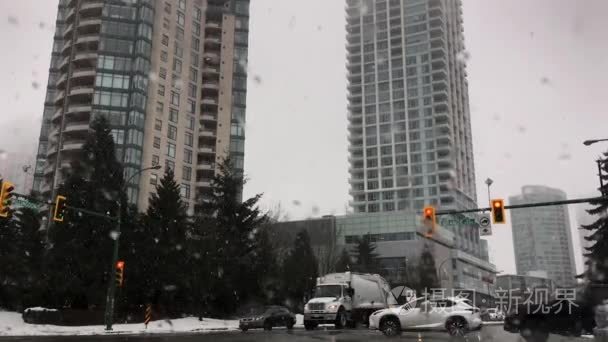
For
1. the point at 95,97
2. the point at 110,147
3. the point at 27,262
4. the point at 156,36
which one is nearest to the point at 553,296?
the point at 110,147

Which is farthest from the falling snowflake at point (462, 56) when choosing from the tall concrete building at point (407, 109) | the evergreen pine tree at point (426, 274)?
the evergreen pine tree at point (426, 274)

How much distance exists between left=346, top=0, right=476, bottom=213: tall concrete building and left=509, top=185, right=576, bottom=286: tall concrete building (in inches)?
656

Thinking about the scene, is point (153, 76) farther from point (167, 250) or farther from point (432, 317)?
point (432, 317)

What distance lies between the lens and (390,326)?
20531 mm

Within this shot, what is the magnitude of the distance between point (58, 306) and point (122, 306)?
135 inches

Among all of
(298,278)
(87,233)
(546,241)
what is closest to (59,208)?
(87,233)

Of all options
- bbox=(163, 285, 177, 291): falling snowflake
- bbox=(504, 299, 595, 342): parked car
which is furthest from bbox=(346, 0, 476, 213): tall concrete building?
bbox=(504, 299, 595, 342): parked car

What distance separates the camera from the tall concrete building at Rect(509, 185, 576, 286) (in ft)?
521

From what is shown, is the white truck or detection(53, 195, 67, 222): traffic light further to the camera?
the white truck

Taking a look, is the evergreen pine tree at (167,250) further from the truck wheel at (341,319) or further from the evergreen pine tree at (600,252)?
the evergreen pine tree at (600,252)

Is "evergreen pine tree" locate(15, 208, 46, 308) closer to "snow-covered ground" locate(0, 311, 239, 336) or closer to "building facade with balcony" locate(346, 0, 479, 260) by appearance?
"snow-covered ground" locate(0, 311, 239, 336)

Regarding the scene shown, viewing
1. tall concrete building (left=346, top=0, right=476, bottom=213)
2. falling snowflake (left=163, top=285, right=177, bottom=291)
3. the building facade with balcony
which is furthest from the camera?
tall concrete building (left=346, top=0, right=476, bottom=213)

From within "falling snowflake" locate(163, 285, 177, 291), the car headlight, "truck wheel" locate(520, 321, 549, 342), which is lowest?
"truck wheel" locate(520, 321, 549, 342)

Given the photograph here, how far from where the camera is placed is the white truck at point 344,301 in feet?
86.1
